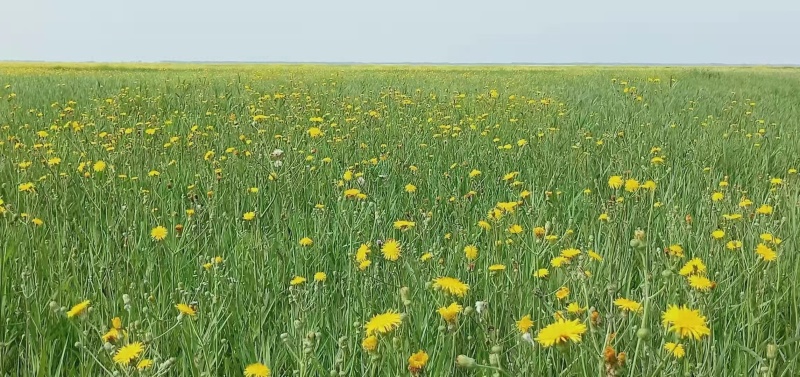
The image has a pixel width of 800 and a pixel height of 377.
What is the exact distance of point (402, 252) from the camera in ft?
7.14

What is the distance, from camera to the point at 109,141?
457 centimetres

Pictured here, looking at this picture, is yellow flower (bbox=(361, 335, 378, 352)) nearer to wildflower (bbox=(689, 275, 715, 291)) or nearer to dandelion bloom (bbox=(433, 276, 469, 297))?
dandelion bloom (bbox=(433, 276, 469, 297))

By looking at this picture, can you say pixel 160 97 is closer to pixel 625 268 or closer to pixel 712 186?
pixel 712 186

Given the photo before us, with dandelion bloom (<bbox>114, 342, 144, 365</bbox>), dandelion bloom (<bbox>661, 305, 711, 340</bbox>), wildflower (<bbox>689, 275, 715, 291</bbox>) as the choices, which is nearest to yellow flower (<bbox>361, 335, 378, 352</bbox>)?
dandelion bloom (<bbox>114, 342, 144, 365</bbox>)

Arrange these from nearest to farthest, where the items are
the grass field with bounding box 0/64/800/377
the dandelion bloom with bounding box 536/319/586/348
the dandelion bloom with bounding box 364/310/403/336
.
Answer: the dandelion bloom with bounding box 536/319/586/348 → the dandelion bloom with bounding box 364/310/403/336 → the grass field with bounding box 0/64/800/377

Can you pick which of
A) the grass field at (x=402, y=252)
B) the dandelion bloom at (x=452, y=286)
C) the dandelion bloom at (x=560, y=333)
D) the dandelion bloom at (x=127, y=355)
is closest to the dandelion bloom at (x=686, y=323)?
the grass field at (x=402, y=252)

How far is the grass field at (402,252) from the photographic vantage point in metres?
1.50

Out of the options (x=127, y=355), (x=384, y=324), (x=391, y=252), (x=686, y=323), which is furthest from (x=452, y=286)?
(x=127, y=355)

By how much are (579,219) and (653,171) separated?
1.19 metres

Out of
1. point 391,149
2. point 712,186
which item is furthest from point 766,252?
point 391,149

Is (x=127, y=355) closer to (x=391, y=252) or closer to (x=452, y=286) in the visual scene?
(x=452, y=286)

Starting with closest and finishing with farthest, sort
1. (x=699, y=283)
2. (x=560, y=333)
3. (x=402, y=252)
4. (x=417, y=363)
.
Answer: (x=560, y=333) < (x=417, y=363) < (x=699, y=283) < (x=402, y=252)

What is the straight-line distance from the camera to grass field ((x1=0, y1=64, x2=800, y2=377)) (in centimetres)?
150

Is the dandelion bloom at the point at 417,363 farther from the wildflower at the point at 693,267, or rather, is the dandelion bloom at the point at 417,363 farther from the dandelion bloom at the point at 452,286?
the wildflower at the point at 693,267
